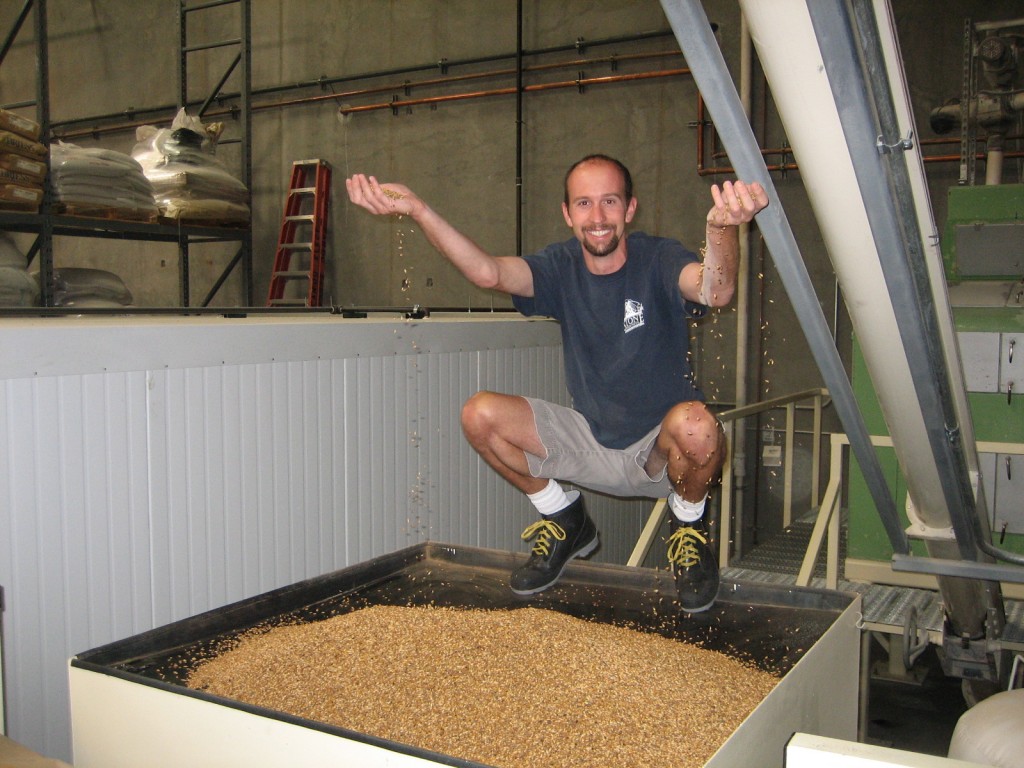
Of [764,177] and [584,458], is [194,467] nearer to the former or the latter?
[584,458]

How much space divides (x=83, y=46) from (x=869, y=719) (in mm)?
7770

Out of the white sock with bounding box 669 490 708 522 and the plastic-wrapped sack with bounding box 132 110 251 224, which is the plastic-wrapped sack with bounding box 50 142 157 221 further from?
the white sock with bounding box 669 490 708 522

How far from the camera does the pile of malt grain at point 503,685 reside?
58.0 inches

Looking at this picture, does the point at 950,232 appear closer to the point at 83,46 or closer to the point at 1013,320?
the point at 1013,320

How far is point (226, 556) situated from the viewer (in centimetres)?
230

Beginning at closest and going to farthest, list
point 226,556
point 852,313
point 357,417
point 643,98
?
point 852,313 < point 226,556 < point 357,417 < point 643,98

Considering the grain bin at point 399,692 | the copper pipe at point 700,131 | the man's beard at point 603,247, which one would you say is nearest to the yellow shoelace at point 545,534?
the grain bin at point 399,692

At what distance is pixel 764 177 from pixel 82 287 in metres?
3.40

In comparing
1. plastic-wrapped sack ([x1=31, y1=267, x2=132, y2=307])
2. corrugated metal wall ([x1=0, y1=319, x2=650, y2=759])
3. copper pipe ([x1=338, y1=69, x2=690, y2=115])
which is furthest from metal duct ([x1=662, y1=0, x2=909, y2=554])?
copper pipe ([x1=338, y1=69, x2=690, y2=115])

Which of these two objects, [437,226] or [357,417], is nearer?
[437,226]

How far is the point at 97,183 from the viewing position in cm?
380

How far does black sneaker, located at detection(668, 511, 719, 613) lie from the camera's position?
2.06m

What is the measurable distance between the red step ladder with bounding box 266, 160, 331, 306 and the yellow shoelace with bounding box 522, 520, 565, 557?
446 centimetres

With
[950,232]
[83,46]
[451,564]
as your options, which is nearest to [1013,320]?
[950,232]
